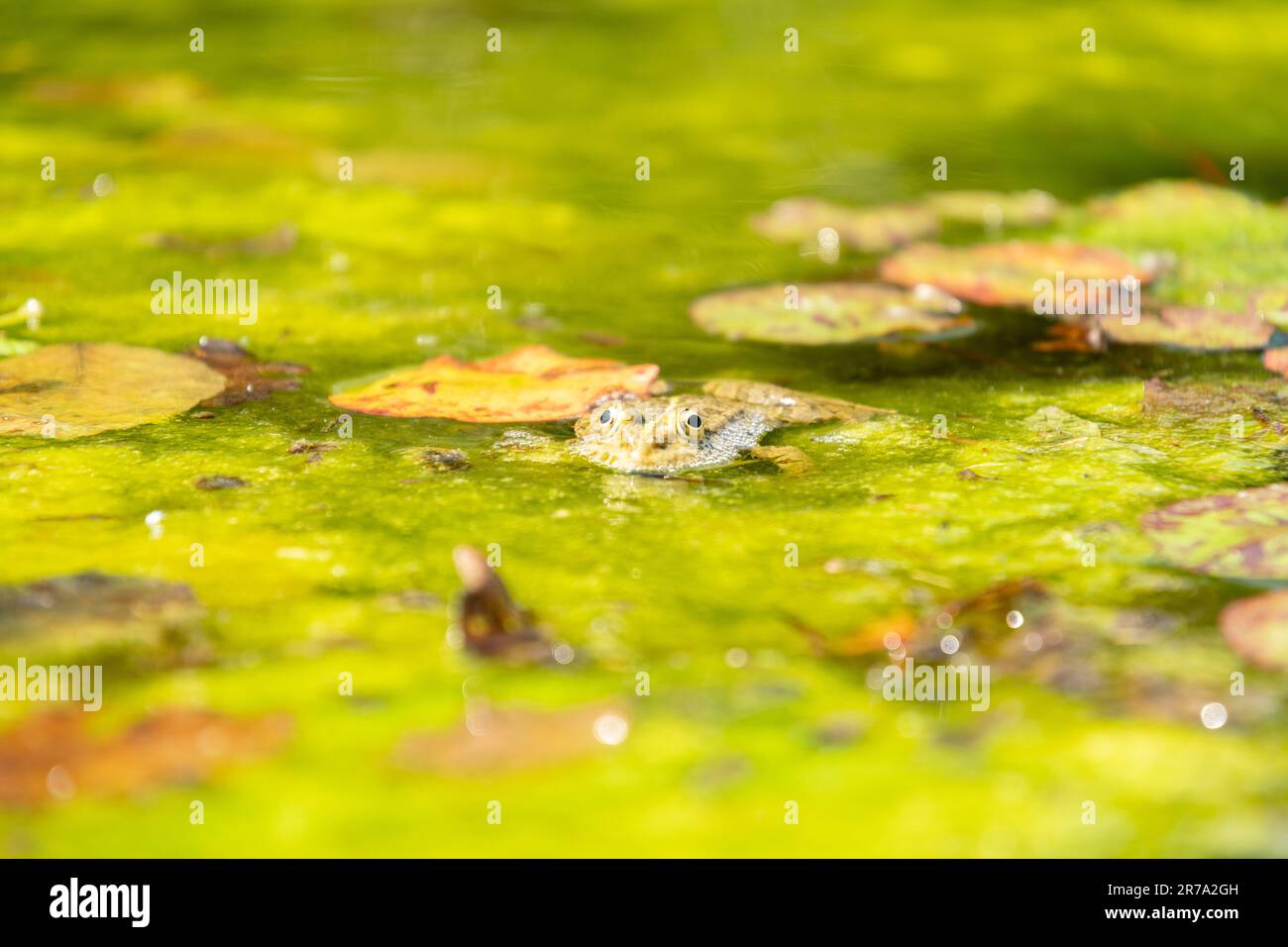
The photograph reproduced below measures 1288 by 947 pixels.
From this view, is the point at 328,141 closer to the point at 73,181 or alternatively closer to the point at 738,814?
the point at 73,181

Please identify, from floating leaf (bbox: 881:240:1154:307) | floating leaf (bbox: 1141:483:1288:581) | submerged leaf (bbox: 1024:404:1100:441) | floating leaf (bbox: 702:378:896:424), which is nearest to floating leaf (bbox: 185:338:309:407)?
floating leaf (bbox: 702:378:896:424)

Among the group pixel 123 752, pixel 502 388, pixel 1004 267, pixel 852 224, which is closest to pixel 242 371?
pixel 502 388

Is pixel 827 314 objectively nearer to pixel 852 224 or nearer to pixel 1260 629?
pixel 852 224

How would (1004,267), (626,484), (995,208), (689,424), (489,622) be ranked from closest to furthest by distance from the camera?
(489,622) < (626,484) < (689,424) < (1004,267) < (995,208)

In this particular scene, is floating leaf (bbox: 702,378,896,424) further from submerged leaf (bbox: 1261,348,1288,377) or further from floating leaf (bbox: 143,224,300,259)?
floating leaf (bbox: 143,224,300,259)

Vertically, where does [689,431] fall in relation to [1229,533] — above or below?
above
